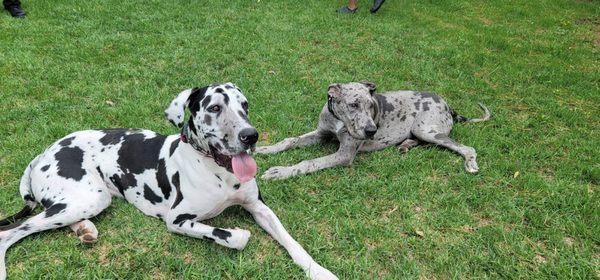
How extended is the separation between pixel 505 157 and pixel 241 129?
3.44 meters

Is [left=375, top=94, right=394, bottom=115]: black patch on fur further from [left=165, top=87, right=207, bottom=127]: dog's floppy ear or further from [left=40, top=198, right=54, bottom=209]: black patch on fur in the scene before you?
[left=40, top=198, right=54, bottom=209]: black patch on fur

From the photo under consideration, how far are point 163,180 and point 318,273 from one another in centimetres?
145

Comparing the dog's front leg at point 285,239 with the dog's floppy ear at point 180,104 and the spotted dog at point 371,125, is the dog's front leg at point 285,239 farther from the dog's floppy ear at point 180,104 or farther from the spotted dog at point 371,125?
the dog's floppy ear at point 180,104

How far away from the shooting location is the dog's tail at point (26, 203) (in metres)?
3.48

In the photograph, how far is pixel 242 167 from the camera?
3203 millimetres

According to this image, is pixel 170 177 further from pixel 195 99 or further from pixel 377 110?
pixel 377 110

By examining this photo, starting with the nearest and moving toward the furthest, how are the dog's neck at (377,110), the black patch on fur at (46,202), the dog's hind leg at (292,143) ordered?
the black patch on fur at (46,202), the dog's hind leg at (292,143), the dog's neck at (377,110)

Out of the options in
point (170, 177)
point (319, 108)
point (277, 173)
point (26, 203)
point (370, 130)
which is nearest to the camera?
point (170, 177)

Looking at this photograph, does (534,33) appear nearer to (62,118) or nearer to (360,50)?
(360,50)

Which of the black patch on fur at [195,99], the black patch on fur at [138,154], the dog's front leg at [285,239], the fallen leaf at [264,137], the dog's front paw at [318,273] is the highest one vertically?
the black patch on fur at [195,99]

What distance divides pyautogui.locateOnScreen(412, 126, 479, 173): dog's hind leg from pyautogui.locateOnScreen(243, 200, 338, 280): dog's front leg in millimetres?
2284

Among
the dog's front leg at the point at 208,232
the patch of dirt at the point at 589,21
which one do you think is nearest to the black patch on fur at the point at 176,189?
the dog's front leg at the point at 208,232

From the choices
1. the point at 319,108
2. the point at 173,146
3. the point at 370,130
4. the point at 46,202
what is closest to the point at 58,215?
the point at 46,202

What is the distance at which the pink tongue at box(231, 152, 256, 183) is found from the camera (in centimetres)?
320
